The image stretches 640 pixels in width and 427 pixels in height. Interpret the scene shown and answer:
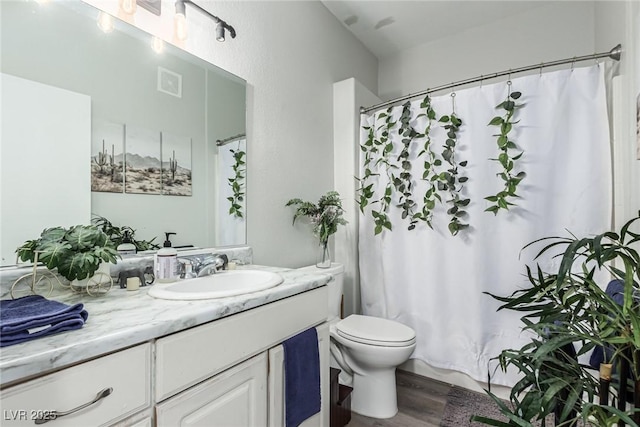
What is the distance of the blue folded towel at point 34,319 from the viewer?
1.96 ft

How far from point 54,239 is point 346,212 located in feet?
6.00

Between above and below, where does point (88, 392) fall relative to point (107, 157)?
below

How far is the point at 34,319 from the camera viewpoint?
2.08 ft

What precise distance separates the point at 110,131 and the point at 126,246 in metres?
0.44

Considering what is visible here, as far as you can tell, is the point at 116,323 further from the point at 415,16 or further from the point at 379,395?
the point at 415,16

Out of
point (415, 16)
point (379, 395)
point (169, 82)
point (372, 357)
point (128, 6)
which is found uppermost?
point (415, 16)

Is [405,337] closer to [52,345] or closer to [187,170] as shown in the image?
[187,170]

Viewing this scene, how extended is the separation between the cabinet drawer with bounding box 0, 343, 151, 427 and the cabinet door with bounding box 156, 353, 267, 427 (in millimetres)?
96

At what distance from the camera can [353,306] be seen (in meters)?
2.46

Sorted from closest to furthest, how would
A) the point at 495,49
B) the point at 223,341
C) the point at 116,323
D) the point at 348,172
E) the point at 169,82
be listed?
1. the point at 116,323
2. the point at 223,341
3. the point at 169,82
4. the point at 348,172
5. the point at 495,49

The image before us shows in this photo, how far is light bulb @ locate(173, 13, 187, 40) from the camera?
4.45 ft

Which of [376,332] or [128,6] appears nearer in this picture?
[128,6]

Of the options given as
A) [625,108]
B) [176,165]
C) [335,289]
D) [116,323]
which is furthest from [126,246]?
[625,108]

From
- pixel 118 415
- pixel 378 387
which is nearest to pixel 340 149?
pixel 378 387
